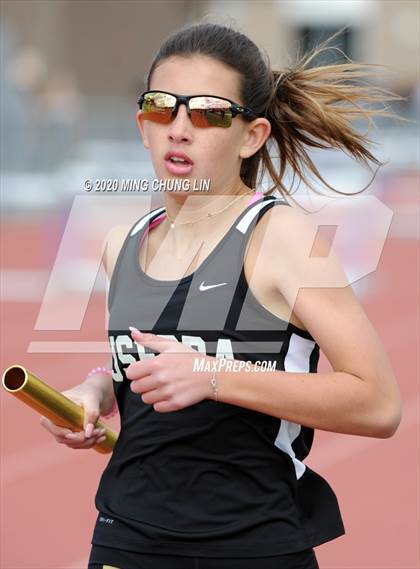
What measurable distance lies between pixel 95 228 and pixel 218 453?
935cm

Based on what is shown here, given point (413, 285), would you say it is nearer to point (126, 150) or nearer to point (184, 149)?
point (126, 150)

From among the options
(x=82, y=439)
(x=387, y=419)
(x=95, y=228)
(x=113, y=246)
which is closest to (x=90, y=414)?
(x=82, y=439)

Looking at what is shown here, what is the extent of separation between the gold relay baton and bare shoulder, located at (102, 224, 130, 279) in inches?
17.1

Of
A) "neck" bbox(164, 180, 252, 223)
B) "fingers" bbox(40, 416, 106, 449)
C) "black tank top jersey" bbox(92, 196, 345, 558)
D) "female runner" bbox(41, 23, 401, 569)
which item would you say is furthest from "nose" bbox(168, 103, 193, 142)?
"fingers" bbox(40, 416, 106, 449)

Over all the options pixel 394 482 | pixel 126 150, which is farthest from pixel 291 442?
pixel 126 150

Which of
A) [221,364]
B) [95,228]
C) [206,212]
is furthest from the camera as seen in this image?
[95,228]

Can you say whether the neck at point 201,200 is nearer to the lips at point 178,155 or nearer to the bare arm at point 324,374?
the lips at point 178,155

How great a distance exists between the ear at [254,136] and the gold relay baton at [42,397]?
75cm

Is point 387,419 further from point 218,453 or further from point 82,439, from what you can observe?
point 82,439

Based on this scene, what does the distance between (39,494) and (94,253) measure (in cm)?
687

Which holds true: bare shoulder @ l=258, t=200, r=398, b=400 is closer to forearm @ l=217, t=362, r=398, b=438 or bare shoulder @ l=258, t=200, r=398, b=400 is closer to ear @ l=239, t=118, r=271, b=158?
forearm @ l=217, t=362, r=398, b=438

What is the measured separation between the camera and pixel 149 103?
303 centimetres

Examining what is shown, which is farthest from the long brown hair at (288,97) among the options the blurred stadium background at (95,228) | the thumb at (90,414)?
the thumb at (90,414)

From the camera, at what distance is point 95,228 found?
1202 cm
